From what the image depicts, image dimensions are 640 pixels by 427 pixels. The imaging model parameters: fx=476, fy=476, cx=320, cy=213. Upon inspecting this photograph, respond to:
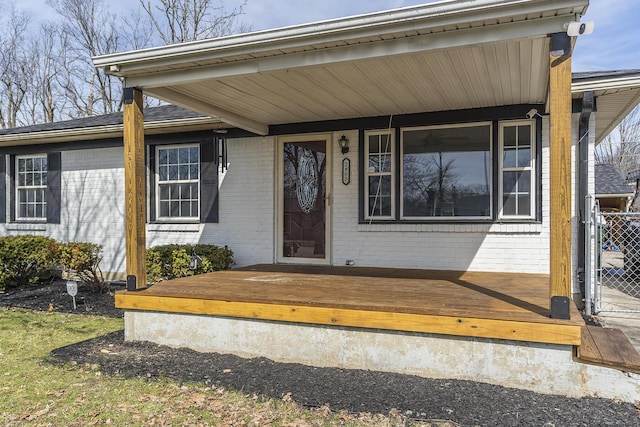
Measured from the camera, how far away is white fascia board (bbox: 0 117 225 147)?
7.27 m

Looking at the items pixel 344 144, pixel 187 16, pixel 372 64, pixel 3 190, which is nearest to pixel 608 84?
pixel 372 64

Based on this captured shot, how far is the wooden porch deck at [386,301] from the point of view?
11.4 ft

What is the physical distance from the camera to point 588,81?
510 cm

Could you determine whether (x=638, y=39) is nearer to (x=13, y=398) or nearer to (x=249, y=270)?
(x=249, y=270)

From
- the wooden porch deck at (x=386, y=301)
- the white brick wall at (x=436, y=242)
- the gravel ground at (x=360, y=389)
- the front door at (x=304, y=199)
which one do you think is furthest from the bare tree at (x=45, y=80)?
the gravel ground at (x=360, y=389)

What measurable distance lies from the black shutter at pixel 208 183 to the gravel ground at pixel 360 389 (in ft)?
10.5

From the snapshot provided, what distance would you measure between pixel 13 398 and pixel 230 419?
1623 millimetres

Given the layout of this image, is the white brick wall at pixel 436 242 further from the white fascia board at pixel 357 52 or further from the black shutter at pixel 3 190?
Answer: the black shutter at pixel 3 190

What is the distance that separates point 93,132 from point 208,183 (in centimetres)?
230

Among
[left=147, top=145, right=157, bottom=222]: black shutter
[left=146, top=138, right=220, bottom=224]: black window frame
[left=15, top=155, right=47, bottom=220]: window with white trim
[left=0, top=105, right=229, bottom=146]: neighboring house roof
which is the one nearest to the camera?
[left=0, top=105, right=229, bottom=146]: neighboring house roof

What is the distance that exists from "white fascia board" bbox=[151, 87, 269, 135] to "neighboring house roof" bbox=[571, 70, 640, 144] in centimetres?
411

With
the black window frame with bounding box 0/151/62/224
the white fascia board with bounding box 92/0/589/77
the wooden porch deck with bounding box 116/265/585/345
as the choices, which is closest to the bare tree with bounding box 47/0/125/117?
the black window frame with bounding box 0/151/62/224

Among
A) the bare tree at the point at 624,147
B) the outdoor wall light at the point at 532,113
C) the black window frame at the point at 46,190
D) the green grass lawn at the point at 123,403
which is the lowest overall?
the green grass lawn at the point at 123,403

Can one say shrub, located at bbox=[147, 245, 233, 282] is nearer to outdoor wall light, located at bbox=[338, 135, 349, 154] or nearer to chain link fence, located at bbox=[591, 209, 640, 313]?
outdoor wall light, located at bbox=[338, 135, 349, 154]
